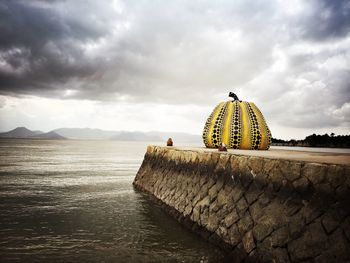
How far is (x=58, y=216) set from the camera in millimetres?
8656

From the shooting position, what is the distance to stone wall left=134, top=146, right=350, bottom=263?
12.5 ft

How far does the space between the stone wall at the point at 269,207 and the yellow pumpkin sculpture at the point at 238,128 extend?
5.06 m

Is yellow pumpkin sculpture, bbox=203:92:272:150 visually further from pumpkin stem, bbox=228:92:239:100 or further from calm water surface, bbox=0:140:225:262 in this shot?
calm water surface, bbox=0:140:225:262

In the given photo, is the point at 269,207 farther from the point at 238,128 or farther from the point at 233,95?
the point at 233,95

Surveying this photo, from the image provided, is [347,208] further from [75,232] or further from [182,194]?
[75,232]

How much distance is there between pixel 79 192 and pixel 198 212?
7560 mm

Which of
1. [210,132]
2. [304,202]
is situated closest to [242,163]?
[304,202]

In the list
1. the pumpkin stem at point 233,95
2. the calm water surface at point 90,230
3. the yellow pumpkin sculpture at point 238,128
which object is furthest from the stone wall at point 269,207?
the pumpkin stem at point 233,95

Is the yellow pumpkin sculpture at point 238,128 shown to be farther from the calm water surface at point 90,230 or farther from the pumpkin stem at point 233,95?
the calm water surface at point 90,230

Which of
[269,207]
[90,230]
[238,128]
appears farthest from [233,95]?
[269,207]

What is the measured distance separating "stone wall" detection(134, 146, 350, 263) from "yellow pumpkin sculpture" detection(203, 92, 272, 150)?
5060 mm

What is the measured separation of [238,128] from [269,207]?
334 inches

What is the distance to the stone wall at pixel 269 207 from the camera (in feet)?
12.5

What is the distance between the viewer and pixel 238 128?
43.1 feet
